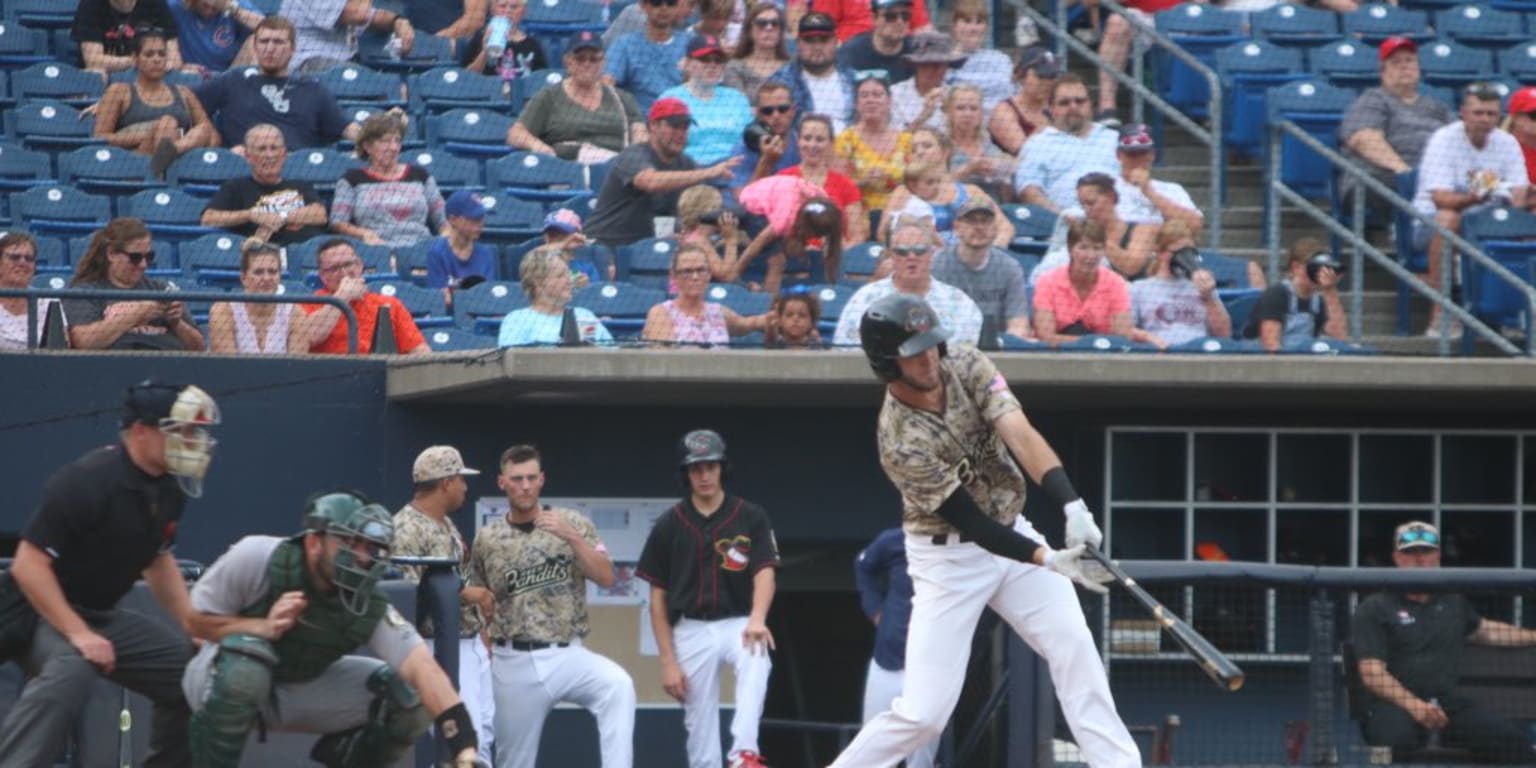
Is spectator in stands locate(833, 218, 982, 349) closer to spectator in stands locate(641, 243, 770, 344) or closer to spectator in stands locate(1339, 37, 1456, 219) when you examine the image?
spectator in stands locate(641, 243, 770, 344)

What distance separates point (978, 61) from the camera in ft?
41.5

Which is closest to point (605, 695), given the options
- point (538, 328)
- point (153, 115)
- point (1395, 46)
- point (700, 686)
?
point (700, 686)

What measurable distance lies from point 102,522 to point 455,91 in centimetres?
582

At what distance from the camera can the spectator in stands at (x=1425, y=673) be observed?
7.90 metres

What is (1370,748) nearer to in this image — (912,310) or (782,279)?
(912,310)

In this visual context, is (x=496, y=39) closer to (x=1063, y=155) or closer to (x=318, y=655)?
(x=1063, y=155)

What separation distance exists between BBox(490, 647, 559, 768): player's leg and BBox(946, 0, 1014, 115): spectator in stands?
444 centimetres

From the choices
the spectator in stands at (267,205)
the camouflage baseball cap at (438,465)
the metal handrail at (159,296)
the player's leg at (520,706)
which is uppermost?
the spectator in stands at (267,205)

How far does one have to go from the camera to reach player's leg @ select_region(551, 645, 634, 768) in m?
9.16

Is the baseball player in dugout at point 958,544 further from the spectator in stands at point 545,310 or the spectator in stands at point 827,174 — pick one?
the spectator in stands at point 827,174

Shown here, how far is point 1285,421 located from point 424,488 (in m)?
4.21

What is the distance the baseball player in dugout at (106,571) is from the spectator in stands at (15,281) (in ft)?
11.5

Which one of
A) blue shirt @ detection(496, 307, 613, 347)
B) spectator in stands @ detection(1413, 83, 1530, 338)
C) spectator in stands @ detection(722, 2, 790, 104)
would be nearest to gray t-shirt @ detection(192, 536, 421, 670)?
blue shirt @ detection(496, 307, 613, 347)

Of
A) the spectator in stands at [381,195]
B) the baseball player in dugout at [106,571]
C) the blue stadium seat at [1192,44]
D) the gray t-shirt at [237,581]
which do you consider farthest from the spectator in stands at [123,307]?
the blue stadium seat at [1192,44]
